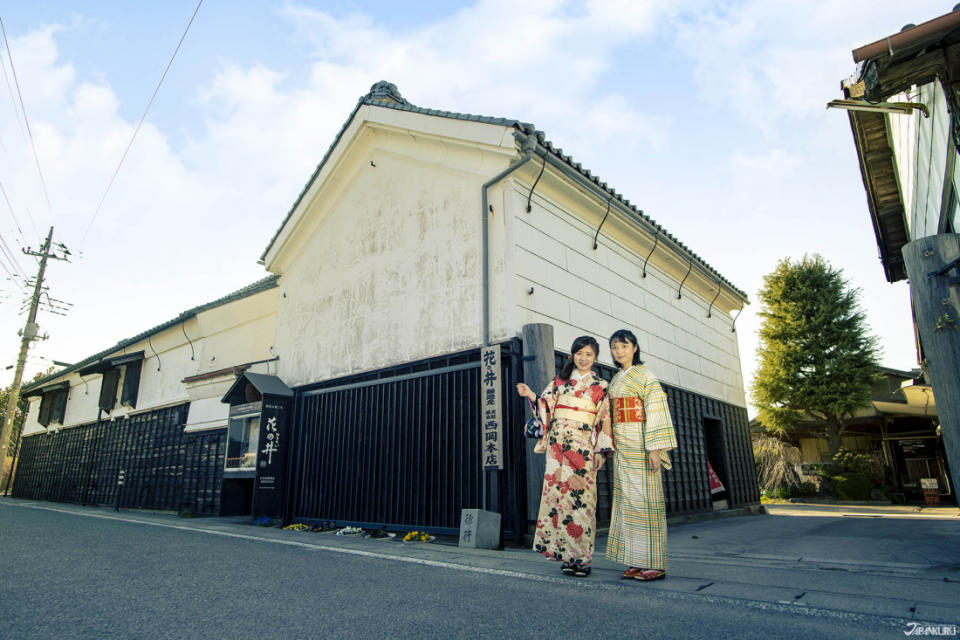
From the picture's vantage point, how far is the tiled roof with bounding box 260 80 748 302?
7.13 metres

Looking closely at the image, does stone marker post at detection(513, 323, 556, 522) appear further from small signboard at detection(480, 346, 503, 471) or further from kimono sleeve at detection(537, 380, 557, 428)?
kimono sleeve at detection(537, 380, 557, 428)

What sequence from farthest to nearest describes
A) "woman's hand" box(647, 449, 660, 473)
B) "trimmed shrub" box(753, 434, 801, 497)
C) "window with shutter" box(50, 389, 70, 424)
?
"window with shutter" box(50, 389, 70, 424), "trimmed shrub" box(753, 434, 801, 497), "woman's hand" box(647, 449, 660, 473)

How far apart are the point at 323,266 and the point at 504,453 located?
19.9 ft

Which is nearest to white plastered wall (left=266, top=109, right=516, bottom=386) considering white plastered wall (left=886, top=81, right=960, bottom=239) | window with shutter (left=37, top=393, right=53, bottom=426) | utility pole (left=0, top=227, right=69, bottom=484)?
white plastered wall (left=886, top=81, right=960, bottom=239)

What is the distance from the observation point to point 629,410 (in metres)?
3.76

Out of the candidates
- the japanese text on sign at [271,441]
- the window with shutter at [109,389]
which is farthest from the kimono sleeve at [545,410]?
the window with shutter at [109,389]

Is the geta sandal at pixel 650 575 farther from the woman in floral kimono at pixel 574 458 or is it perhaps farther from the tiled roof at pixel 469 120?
the tiled roof at pixel 469 120

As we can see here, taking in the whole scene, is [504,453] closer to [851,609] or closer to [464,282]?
[464,282]

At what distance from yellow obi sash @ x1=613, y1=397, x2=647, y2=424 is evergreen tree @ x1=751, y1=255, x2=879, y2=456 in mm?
17646

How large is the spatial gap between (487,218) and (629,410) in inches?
167

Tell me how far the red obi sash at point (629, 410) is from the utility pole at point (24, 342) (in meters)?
22.4

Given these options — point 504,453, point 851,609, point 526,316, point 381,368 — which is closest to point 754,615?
point 851,609

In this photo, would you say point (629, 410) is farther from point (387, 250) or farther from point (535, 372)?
point (387, 250)
